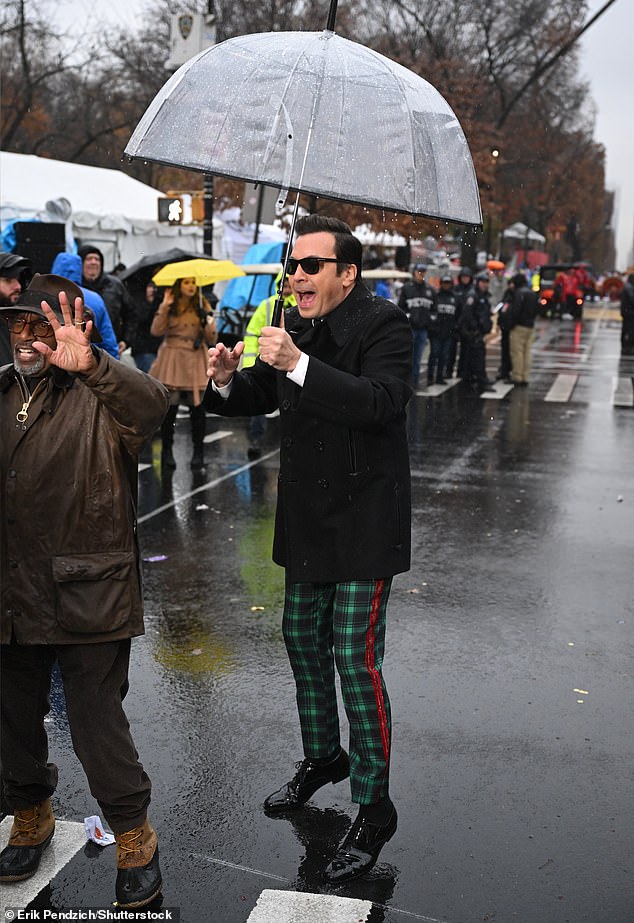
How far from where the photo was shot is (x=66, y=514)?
3482 mm

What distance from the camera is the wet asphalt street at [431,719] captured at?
12.2 ft

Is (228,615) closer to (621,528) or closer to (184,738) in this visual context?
(184,738)

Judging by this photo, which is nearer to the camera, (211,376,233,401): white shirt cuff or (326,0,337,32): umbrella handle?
(326,0,337,32): umbrella handle

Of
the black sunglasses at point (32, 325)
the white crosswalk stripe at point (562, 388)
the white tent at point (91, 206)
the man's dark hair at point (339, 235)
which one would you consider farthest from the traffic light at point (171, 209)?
the black sunglasses at point (32, 325)

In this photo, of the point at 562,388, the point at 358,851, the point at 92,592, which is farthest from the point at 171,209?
the point at 358,851

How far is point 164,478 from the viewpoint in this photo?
34.7 feet

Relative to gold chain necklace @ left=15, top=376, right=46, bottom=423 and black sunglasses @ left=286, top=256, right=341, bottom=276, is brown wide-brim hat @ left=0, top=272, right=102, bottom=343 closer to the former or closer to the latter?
gold chain necklace @ left=15, top=376, right=46, bottom=423

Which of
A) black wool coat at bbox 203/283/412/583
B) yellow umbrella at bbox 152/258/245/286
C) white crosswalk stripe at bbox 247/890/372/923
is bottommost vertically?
white crosswalk stripe at bbox 247/890/372/923

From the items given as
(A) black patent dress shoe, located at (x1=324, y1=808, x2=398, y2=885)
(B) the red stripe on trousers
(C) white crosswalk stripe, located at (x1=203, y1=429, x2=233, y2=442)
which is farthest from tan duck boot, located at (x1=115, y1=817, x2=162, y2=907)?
(C) white crosswalk stripe, located at (x1=203, y1=429, x2=233, y2=442)

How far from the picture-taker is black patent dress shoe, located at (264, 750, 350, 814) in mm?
4184

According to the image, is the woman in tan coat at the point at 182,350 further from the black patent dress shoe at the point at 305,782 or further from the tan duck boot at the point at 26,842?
the tan duck boot at the point at 26,842

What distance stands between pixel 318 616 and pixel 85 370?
1.31m

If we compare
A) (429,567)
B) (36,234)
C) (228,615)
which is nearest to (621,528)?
(429,567)

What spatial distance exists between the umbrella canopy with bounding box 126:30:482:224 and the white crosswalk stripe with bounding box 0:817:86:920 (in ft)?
7.73
